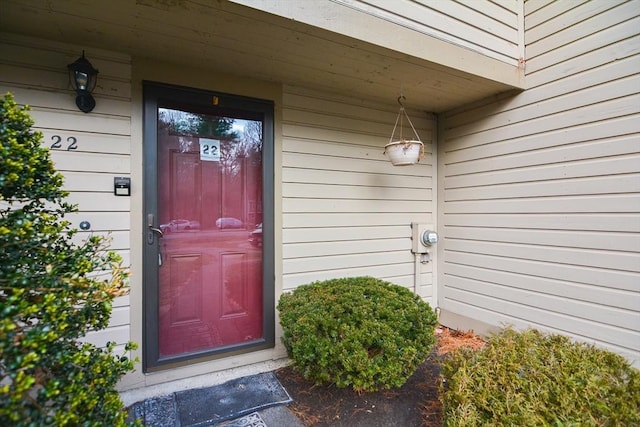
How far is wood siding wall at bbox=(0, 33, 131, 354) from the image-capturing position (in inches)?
77.9

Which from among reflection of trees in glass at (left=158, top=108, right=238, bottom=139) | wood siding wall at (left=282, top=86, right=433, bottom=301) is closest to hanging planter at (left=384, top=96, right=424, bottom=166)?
wood siding wall at (left=282, top=86, right=433, bottom=301)

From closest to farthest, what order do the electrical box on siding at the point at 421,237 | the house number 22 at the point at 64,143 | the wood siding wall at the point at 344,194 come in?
the house number 22 at the point at 64,143 → the wood siding wall at the point at 344,194 → the electrical box on siding at the point at 421,237

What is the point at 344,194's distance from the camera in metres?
3.03

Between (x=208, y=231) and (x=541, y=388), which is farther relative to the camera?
(x=208, y=231)

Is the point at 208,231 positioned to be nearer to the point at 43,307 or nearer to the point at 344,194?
the point at 344,194

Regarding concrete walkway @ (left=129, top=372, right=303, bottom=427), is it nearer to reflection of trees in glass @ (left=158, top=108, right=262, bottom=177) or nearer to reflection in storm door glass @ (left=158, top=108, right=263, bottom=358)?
reflection in storm door glass @ (left=158, top=108, right=263, bottom=358)

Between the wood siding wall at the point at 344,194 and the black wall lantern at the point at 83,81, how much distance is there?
139 cm

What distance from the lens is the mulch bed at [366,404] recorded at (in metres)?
1.93

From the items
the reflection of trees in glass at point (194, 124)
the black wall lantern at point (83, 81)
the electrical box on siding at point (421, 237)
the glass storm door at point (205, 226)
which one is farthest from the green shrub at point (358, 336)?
the black wall lantern at point (83, 81)

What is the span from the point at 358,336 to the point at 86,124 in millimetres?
2302

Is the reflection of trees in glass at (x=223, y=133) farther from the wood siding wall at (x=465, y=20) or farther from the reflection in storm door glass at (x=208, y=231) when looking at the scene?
the wood siding wall at (x=465, y=20)

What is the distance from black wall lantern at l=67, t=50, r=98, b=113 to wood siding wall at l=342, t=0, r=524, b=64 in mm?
1699

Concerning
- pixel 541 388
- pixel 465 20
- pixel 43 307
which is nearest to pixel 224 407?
pixel 43 307

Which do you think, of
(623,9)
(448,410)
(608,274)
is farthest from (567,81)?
(448,410)
